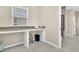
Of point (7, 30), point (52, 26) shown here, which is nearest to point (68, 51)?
point (52, 26)

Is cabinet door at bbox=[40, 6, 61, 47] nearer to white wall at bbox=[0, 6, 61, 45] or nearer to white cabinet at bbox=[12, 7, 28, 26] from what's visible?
white wall at bbox=[0, 6, 61, 45]

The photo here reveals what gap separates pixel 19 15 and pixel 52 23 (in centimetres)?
107

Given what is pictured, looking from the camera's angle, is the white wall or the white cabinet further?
the white cabinet

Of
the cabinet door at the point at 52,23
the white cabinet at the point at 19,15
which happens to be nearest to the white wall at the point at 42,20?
the cabinet door at the point at 52,23

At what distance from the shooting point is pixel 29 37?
329 centimetres

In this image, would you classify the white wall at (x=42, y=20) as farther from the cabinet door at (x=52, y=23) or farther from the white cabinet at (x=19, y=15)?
the white cabinet at (x=19, y=15)

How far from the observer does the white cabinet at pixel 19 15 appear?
314 centimetres

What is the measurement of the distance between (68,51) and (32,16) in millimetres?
1557

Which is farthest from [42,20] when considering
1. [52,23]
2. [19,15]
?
→ [19,15]

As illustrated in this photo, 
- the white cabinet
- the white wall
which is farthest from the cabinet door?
the white cabinet

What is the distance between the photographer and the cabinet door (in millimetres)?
3084

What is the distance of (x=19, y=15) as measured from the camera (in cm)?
321

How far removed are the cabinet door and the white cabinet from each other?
0.54 m
